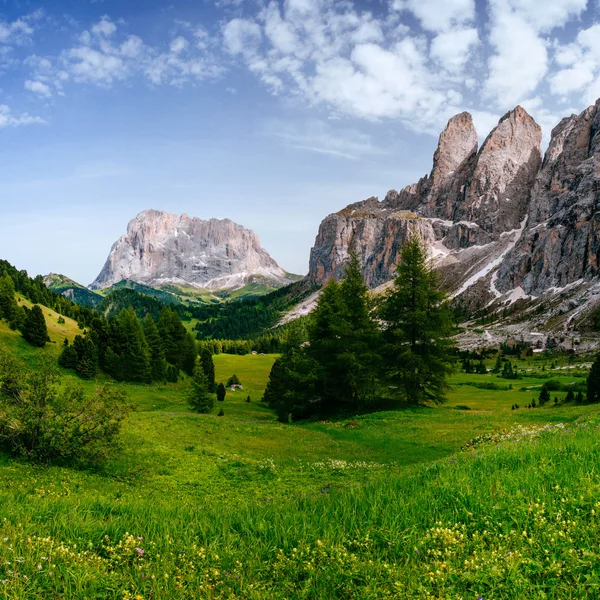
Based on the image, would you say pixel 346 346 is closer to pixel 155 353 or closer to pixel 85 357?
pixel 85 357

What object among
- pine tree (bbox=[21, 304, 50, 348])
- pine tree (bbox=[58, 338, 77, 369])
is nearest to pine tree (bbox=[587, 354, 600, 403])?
pine tree (bbox=[58, 338, 77, 369])

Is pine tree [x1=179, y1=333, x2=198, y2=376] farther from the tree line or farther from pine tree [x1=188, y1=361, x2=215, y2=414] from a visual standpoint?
the tree line

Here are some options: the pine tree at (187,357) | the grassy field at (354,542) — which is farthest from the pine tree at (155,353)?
the grassy field at (354,542)

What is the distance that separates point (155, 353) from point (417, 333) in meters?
57.5

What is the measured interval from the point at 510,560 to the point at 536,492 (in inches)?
72.1

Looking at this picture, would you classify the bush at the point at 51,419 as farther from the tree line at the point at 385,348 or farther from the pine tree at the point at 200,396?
the pine tree at the point at 200,396

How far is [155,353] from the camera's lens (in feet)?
250

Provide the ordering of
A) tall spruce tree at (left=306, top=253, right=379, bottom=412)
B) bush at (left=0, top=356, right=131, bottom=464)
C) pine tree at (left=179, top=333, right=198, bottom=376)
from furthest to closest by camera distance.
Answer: pine tree at (left=179, top=333, right=198, bottom=376)
tall spruce tree at (left=306, top=253, right=379, bottom=412)
bush at (left=0, top=356, right=131, bottom=464)

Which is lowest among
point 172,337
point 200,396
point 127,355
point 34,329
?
point 200,396

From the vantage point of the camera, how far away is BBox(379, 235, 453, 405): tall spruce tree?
3544 cm

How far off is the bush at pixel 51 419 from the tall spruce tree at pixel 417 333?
83.0 feet

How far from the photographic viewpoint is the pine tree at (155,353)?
7300cm

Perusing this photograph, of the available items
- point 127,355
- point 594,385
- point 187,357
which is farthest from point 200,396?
point 594,385

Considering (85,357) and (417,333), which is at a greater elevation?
(417,333)
